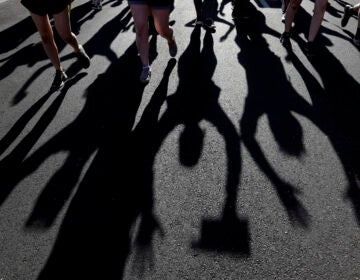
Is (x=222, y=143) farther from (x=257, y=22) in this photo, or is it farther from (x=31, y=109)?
(x=257, y=22)

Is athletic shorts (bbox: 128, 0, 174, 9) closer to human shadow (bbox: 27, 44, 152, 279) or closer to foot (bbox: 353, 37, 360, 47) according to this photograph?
human shadow (bbox: 27, 44, 152, 279)

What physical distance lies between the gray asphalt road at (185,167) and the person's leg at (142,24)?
1.33 feet

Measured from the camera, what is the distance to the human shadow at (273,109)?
229 cm

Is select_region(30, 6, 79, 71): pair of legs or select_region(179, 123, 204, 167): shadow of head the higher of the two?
select_region(30, 6, 79, 71): pair of legs

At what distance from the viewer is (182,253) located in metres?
1.92

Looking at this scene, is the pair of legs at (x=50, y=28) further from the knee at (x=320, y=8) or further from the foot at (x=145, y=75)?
the knee at (x=320, y=8)

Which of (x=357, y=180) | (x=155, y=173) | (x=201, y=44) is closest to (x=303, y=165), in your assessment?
(x=357, y=180)

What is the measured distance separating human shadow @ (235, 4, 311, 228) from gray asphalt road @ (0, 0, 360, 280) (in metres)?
0.02

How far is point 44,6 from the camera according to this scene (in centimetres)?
302

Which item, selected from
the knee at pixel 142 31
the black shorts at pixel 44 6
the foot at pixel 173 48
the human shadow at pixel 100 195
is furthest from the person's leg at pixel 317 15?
the black shorts at pixel 44 6

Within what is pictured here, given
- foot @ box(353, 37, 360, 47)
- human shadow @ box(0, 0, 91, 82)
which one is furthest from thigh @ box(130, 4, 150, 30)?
foot @ box(353, 37, 360, 47)

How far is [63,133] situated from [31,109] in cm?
71

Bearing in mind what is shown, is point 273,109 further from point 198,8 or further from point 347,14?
point 347,14

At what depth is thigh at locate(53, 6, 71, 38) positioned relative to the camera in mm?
3283
